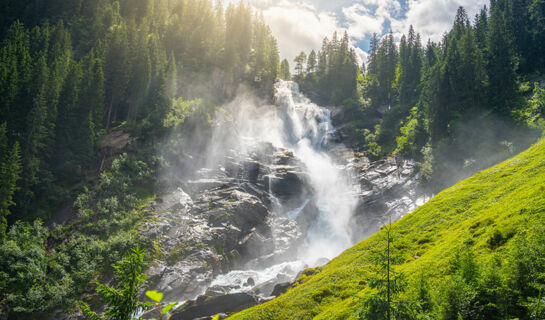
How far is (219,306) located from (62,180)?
1368 inches

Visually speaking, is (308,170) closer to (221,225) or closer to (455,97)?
(221,225)

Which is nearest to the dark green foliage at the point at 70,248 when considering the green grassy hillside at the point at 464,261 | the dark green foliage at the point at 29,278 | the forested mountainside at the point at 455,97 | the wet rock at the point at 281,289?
the dark green foliage at the point at 29,278

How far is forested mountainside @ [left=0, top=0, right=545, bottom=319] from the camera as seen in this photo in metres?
20.8

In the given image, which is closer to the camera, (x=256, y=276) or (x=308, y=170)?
(x=256, y=276)

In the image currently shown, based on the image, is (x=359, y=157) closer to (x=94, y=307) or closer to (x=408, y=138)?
(x=408, y=138)

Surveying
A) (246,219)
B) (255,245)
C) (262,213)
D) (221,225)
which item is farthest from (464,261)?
(262,213)

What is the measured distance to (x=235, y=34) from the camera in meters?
96.2

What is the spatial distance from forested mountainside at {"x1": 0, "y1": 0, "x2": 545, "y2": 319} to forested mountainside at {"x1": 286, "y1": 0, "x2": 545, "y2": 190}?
45 cm

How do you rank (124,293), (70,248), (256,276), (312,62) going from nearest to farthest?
(124,293), (70,248), (256,276), (312,62)

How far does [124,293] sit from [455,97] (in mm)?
71930

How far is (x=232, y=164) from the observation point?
58.7m

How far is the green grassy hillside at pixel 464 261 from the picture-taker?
1233 centimetres

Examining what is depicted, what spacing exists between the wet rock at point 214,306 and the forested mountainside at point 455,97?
38.8 metres

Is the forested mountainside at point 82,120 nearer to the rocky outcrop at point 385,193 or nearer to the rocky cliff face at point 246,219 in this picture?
the rocky cliff face at point 246,219
